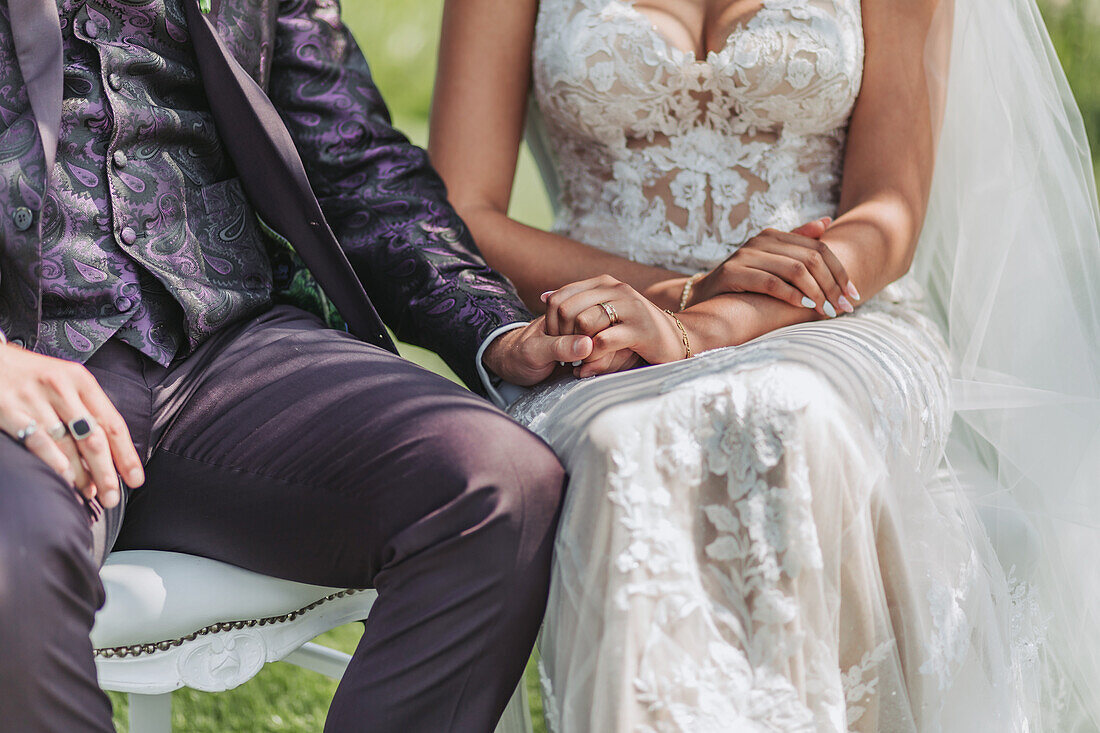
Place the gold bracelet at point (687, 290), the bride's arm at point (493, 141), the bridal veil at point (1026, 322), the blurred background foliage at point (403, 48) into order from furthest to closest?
1. the blurred background foliage at point (403, 48)
2. the bride's arm at point (493, 141)
3. the gold bracelet at point (687, 290)
4. the bridal veil at point (1026, 322)

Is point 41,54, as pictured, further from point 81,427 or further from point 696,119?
point 696,119

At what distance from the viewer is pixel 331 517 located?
1.10 metres

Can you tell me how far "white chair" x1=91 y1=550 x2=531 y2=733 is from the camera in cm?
110

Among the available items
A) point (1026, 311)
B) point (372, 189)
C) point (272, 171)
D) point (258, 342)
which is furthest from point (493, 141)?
point (1026, 311)

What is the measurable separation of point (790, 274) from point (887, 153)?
36 cm

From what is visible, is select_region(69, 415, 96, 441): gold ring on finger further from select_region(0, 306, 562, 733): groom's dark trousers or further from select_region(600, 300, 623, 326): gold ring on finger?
select_region(600, 300, 623, 326): gold ring on finger

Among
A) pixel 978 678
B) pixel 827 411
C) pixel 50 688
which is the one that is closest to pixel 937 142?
pixel 827 411

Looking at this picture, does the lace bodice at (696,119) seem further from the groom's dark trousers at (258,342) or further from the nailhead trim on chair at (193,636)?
the nailhead trim on chair at (193,636)

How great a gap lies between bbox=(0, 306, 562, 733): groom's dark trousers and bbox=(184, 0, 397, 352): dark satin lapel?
11 centimetres

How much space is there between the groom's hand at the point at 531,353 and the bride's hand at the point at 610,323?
2cm

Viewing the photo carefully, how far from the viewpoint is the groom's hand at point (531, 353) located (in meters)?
1.24

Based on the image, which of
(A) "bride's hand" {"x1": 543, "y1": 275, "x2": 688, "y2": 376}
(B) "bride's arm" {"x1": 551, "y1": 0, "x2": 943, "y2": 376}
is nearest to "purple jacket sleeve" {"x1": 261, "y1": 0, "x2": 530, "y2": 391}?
(A) "bride's hand" {"x1": 543, "y1": 275, "x2": 688, "y2": 376}

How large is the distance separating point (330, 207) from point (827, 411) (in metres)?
0.75

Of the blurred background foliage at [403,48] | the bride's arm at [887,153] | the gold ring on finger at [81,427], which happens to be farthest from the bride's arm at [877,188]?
the blurred background foliage at [403,48]
